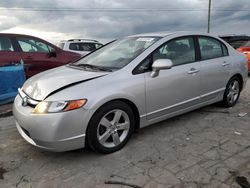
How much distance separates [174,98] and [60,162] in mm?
1809

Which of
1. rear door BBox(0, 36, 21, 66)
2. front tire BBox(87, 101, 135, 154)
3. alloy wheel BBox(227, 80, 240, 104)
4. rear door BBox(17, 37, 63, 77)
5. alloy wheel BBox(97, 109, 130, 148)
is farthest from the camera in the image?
rear door BBox(17, 37, 63, 77)

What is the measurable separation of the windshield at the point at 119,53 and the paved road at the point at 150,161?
112 cm

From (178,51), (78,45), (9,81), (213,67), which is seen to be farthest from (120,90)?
(78,45)

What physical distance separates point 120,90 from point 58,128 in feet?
2.83

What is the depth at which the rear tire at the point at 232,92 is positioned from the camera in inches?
187

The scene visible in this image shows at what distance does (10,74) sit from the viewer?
5.73m

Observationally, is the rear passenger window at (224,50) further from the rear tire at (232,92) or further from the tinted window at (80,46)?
the tinted window at (80,46)

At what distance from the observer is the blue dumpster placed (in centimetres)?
563

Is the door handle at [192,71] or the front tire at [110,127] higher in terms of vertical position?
the door handle at [192,71]

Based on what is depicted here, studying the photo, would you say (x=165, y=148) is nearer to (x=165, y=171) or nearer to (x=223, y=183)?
(x=165, y=171)

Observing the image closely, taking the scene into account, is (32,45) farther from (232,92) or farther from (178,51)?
(232,92)

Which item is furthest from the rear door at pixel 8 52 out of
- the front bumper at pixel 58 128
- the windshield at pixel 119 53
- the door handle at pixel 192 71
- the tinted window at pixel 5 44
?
the door handle at pixel 192 71

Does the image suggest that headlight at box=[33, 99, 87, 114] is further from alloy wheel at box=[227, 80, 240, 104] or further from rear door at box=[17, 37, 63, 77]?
rear door at box=[17, 37, 63, 77]

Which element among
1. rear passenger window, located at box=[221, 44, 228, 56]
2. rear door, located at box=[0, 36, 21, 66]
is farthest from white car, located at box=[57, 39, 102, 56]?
rear passenger window, located at box=[221, 44, 228, 56]
